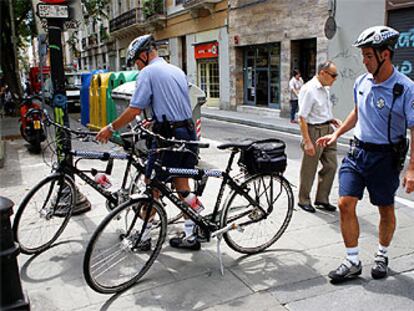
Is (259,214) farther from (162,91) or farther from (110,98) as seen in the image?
(110,98)

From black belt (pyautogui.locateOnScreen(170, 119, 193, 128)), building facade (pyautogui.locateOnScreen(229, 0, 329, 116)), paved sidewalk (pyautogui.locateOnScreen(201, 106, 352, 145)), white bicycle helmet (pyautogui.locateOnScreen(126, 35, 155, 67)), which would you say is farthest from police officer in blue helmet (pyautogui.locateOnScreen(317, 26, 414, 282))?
building facade (pyautogui.locateOnScreen(229, 0, 329, 116))

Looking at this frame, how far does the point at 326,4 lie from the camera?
42.5 ft

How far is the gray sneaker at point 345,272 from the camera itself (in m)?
3.33

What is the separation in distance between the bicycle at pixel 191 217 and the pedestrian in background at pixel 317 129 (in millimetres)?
908

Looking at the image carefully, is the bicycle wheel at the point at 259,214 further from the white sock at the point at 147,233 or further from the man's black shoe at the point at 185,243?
the white sock at the point at 147,233

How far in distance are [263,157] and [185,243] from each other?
111 centimetres

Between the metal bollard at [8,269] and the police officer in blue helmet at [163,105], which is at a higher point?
the police officer in blue helmet at [163,105]

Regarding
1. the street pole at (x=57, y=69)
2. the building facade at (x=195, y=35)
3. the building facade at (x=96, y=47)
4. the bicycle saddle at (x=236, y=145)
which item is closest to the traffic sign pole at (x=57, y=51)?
the street pole at (x=57, y=69)

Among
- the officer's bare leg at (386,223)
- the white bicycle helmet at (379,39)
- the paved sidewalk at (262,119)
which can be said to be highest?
the white bicycle helmet at (379,39)

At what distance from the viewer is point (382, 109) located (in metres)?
3.16

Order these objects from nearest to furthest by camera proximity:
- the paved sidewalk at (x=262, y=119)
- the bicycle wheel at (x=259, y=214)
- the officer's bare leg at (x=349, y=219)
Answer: the officer's bare leg at (x=349, y=219) → the bicycle wheel at (x=259, y=214) → the paved sidewalk at (x=262, y=119)

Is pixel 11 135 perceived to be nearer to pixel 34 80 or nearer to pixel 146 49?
pixel 146 49

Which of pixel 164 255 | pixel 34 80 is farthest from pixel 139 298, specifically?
pixel 34 80

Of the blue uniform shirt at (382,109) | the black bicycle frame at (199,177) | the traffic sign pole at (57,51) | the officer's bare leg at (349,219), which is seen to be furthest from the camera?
the traffic sign pole at (57,51)
